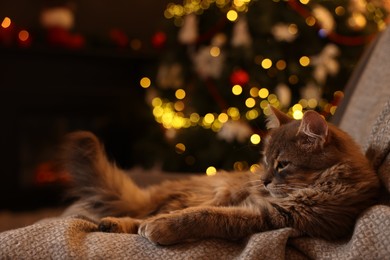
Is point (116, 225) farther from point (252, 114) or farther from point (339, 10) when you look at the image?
point (339, 10)

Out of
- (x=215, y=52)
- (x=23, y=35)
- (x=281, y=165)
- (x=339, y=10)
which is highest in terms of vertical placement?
(x=23, y=35)

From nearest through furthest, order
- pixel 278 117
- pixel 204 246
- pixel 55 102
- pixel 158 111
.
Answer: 1. pixel 204 246
2. pixel 278 117
3. pixel 158 111
4. pixel 55 102

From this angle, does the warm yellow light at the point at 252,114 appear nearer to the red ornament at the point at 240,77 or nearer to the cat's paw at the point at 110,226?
the red ornament at the point at 240,77

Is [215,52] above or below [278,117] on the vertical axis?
above

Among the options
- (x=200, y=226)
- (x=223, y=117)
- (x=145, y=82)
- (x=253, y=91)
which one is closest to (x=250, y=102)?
(x=253, y=91)

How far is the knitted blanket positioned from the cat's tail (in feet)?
1.37

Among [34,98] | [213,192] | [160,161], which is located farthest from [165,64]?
[213,192]

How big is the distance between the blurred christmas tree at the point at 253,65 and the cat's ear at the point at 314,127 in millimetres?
1652

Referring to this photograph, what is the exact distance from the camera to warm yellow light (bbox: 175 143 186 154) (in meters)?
3.36

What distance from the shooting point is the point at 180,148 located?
3.38 metres

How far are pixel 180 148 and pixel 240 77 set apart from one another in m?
0.61

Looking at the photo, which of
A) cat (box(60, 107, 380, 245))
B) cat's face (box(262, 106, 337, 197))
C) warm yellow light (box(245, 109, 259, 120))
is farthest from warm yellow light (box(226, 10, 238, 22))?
cat's face (box(262, 106, 337, 197))

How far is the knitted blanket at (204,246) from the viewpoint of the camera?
103 cm

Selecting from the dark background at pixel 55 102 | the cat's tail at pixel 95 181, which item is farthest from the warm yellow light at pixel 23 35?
the cat's tail at pixel 95 181
